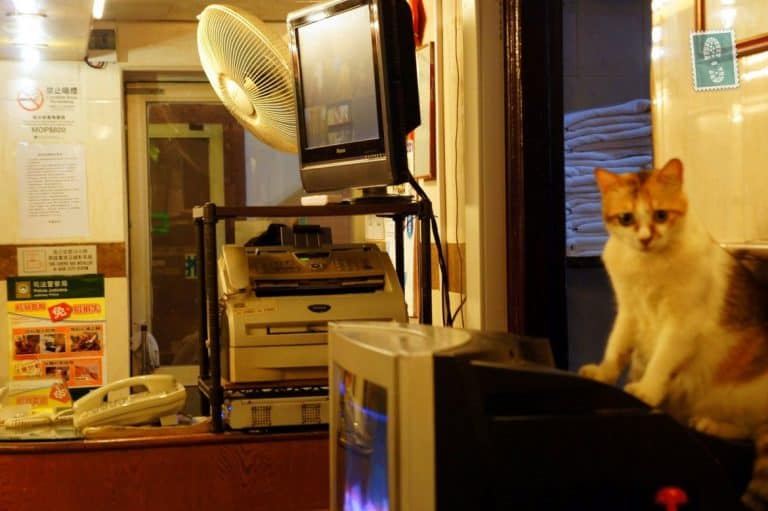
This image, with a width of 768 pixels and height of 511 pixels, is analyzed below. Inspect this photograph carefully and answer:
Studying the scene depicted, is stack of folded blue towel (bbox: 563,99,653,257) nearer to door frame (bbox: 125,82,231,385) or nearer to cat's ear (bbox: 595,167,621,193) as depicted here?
cat's ear (bbox: 595,167,621,193)

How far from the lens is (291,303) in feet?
9.30

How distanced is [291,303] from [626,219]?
1.29 meters

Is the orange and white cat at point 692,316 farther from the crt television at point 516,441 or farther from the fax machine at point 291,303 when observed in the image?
the fax machine at point 291,303

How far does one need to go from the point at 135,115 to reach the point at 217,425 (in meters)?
2.84

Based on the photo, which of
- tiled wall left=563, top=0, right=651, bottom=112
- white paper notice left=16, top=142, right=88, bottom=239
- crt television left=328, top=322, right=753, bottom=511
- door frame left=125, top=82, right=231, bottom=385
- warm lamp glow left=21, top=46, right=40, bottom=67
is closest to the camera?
crt television left=328, top=322, right=753, bottom=511

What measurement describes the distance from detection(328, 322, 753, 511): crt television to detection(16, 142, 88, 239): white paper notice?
12.9 ft

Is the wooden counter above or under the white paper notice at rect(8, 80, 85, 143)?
under

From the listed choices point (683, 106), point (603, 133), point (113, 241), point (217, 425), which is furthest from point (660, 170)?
point (113, 241)

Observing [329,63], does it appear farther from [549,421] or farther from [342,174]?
[549,421]

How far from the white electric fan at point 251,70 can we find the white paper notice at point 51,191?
1.86 meters

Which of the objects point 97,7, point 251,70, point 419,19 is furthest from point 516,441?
point 97,7

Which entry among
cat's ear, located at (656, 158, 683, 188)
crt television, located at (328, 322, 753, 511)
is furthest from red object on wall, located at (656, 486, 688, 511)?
cat's ear, located at (656, 158, 683, 188)

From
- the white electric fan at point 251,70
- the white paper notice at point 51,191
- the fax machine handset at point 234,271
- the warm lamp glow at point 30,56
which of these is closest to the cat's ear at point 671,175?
the fax machine handset at point 234,271

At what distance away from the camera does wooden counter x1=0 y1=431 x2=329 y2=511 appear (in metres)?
2.78
